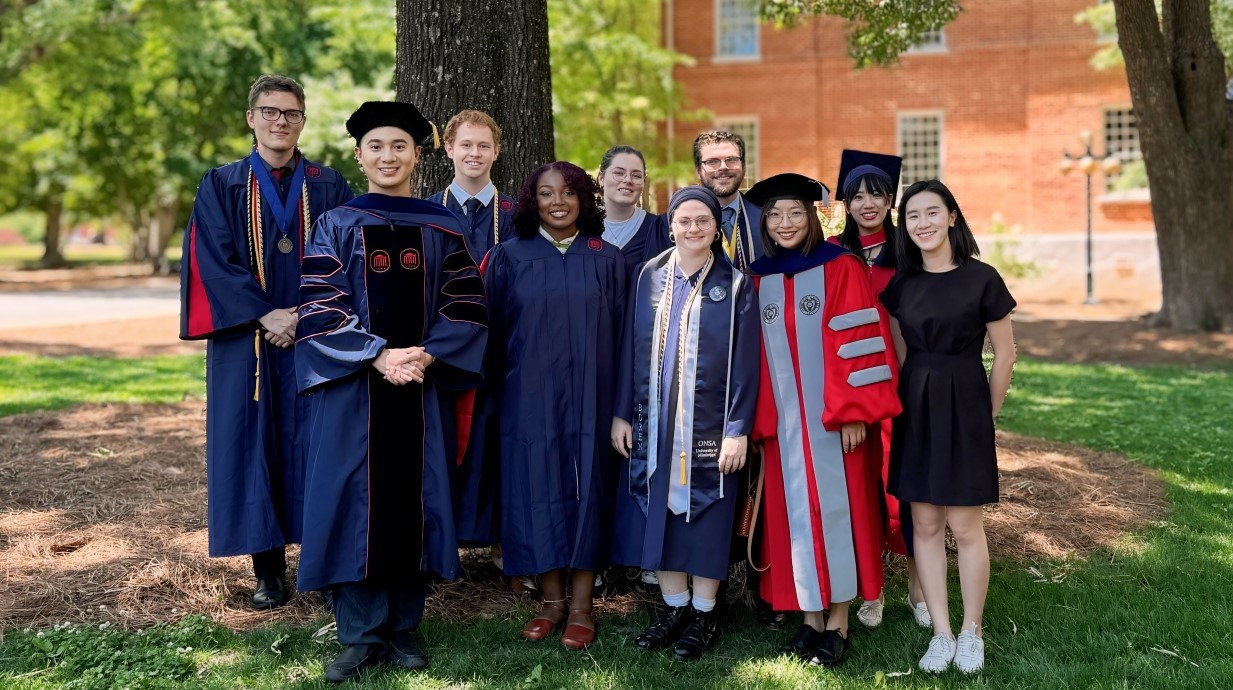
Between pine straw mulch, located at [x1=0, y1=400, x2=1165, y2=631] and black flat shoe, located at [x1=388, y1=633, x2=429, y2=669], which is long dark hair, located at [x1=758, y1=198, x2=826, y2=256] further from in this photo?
black flat shoe, located at [x1=388, y1=633, x2=429, y2=669]

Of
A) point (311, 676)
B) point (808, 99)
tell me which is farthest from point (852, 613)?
point (808, 99)

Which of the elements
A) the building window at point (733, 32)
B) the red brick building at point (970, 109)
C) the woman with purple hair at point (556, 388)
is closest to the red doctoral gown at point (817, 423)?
the woman with purple hair at point (556, 388)

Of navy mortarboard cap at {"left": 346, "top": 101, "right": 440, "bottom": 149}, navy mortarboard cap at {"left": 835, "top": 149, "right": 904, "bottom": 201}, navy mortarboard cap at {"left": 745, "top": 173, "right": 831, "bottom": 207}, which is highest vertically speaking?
navy mortarboard cap at {"left": 346, "top": 101, "right": 440, "bottom": 149}

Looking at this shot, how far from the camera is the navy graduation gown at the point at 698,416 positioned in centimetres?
404

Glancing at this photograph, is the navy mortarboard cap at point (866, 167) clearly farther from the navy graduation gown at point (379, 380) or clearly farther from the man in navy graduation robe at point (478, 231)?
the navy graduation gown at point (379, 380)

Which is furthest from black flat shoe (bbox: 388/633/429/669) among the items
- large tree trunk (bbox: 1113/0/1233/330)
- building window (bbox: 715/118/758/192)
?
building window (bbox: 715/118/758/192)

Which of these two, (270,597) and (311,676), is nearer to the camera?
(311,676)

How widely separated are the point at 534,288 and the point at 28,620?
260 cm

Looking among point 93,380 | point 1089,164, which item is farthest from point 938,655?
point 1089,164

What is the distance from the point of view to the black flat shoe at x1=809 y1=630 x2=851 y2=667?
3.96 metres

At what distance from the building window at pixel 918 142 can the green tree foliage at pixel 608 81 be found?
621 centimetres

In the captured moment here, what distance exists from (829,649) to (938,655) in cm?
40

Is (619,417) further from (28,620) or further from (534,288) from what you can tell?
(28,620)

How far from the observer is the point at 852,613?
451 centimetres
